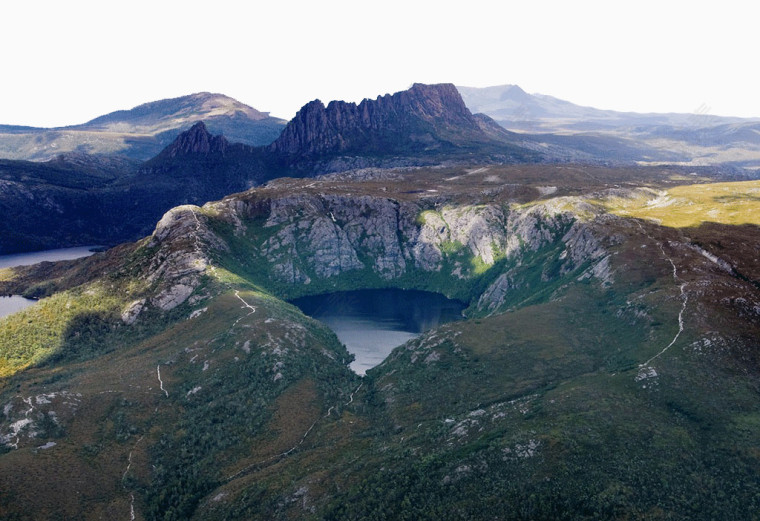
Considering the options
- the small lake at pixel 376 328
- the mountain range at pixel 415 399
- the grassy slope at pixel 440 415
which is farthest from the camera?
the small lake at pixel 376 328

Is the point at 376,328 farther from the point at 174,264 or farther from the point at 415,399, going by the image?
the point at 174,264

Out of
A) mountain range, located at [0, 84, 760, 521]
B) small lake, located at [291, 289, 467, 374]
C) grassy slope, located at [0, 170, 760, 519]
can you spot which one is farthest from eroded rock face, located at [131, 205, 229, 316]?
small lake, located at [291, 289, 467, 374]

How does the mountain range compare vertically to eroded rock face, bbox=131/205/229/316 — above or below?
below

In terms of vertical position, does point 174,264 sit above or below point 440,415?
above

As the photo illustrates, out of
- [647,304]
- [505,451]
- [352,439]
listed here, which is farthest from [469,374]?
[647,304]

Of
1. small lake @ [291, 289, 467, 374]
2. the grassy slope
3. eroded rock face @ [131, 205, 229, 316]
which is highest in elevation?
eroded rock face @ [131, 205, 229, 316]

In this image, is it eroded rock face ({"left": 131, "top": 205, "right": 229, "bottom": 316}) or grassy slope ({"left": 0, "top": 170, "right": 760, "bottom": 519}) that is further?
eroded rock face ({"left": 131, "top": 205, "right": 229, "bottom": 316})

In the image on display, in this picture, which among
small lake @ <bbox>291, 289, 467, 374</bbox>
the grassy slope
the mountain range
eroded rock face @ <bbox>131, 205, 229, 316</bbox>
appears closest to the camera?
the grassy slope

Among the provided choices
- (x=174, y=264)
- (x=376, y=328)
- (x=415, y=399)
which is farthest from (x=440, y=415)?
(x=174, y=264)

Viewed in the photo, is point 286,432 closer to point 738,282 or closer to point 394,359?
point 394,359

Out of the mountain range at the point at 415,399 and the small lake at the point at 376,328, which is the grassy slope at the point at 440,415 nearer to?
the mountain range at the point at 415,399

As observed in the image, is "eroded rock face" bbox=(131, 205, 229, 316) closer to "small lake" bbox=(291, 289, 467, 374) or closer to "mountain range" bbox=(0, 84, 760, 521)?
"mountain range" bbox=(0, 84, 760, 521)

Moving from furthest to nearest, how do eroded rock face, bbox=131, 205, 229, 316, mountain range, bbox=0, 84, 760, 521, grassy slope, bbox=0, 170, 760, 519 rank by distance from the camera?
eroded rock face, bbox=131, 205, 229, 316
mountain range, bbox=0, 84, 760, 521
grassy slope, bbox=0, 170, 760, 519

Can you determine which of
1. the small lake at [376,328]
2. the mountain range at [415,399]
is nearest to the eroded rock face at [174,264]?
the mountain range at [415,399]
